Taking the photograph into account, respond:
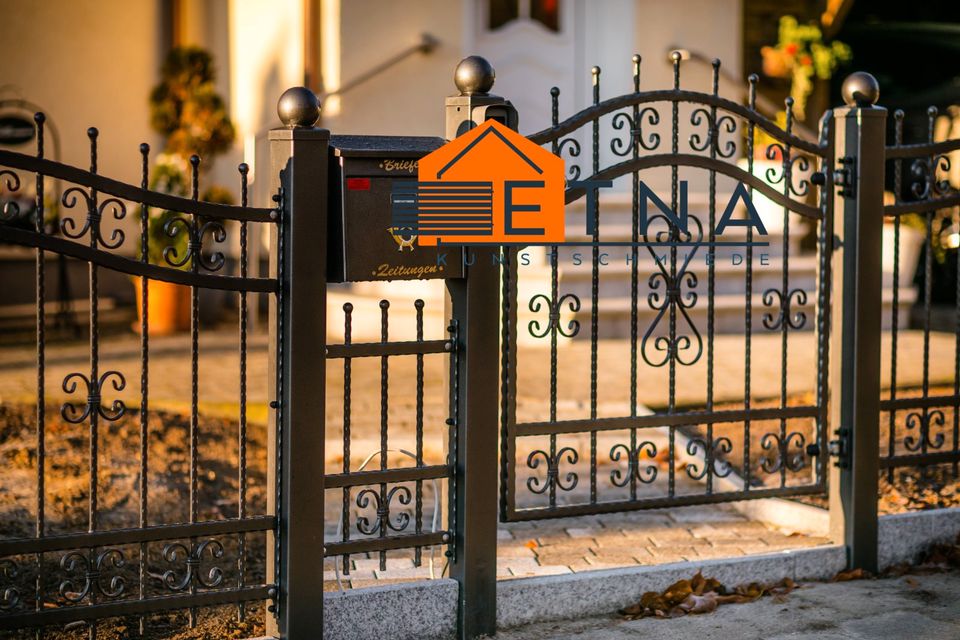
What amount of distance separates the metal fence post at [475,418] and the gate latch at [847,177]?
150 centimetres

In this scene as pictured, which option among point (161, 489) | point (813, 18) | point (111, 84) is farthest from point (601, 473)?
point (111, 84)

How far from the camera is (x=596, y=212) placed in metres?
4.66

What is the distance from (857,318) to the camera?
17.0 feet

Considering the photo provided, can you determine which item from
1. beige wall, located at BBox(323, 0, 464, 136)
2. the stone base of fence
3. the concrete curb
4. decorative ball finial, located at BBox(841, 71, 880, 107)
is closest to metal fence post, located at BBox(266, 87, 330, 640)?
the stone base of fence

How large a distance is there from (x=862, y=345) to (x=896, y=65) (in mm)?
10650

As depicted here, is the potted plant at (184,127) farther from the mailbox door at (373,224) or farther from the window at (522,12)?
the mailbox door at (373,224)

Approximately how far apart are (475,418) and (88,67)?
10.7m

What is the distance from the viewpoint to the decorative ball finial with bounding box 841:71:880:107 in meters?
5.15

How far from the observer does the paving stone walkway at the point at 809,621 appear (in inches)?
176

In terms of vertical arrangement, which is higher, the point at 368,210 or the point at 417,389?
the point at 368,210

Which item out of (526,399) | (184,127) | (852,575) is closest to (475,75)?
(852,575)

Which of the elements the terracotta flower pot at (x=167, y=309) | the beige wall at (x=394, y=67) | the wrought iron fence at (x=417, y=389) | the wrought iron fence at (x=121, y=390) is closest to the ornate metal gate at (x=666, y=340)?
the wrought iron fence at (x=417, y=389)

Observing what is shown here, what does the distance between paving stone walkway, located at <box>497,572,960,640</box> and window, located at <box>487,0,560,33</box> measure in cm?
771

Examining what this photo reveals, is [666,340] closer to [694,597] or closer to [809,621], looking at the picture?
[694,597]
